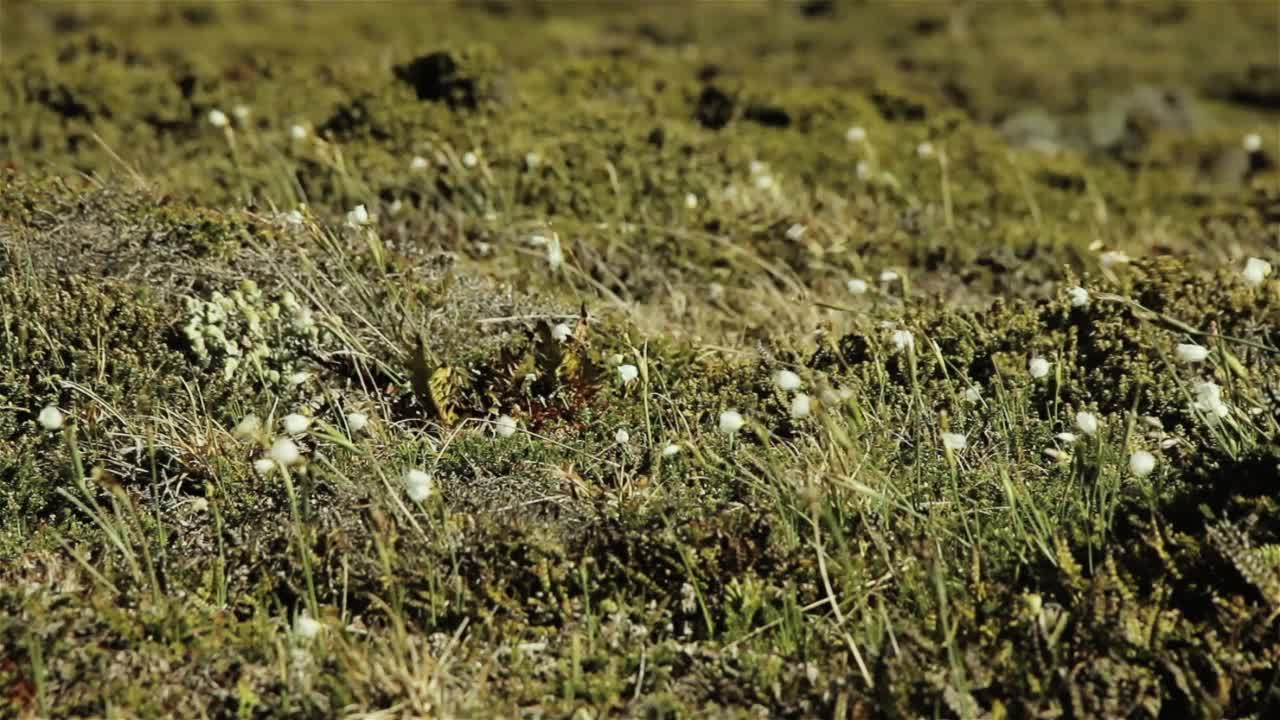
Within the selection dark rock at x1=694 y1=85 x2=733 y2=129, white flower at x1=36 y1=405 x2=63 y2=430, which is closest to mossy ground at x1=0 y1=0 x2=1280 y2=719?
white flower at x1=36 y1=405 x2=63 y2=430

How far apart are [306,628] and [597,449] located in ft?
4.18

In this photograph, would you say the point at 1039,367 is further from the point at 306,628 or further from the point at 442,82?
the point at 442,82

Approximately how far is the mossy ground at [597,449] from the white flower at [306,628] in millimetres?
58

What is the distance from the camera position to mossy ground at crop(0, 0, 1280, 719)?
10.8 ft

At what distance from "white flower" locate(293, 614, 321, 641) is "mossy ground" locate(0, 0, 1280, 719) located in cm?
6

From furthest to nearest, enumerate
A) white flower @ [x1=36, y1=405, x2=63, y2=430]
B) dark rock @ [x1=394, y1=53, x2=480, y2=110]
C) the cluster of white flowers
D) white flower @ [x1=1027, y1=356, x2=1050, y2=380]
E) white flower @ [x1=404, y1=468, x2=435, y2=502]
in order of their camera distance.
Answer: dark rock @ [x1=394, y1=53, x2=480, y2=110] < the cluster of white flowers < white flower @ [x1=1027, y1=356, x2=1050, y2=380] < white flower @ [x1=36, y1=405, x2=63, y2=430] < white flower @ [x1=404, y1=468, x2=435, y2=502]

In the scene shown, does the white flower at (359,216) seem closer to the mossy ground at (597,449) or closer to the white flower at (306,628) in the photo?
the mossy ground at (597,449)

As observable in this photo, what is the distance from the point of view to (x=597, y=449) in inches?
167

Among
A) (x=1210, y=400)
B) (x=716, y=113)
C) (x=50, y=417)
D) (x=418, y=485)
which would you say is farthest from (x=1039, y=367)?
(x=716, y=113)

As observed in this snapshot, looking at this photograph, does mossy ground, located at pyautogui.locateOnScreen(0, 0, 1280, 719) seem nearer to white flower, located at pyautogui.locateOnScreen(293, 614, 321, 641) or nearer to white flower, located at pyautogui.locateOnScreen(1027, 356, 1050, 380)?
white flower, located at pyautogui.locateOnScreen(293, 614, 321, 641)

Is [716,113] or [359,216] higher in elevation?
[359,216]

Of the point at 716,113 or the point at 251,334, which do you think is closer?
the point at 251,334

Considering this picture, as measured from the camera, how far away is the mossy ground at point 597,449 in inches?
129

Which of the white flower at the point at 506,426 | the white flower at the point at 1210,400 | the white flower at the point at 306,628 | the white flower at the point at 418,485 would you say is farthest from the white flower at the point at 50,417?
the white flower at the point at 1210,400
